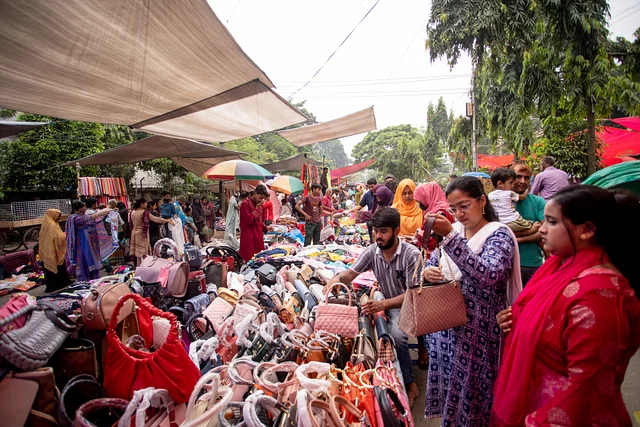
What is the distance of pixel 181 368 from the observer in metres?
1.42

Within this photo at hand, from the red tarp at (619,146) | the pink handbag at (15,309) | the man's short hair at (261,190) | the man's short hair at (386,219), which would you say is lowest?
the pink handbag at (15,309)

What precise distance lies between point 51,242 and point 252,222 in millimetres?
3701

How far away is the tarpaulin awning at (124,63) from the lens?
2.64m

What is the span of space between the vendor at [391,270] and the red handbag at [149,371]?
3.92 feet

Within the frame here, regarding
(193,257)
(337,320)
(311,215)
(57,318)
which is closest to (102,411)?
(57,318)

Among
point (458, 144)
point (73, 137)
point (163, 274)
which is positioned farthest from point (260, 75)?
point (458, 144)

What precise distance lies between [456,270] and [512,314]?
1.14ft

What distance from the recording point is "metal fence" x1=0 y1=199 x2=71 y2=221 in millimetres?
10469

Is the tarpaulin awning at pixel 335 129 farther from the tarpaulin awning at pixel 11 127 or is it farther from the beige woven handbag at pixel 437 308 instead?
the beige woven handbag at pixel 437 308

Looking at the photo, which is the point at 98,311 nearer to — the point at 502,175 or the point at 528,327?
the point at 528,327

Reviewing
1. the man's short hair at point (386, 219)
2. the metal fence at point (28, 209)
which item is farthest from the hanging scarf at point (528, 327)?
the metal fence at point (28, 209)

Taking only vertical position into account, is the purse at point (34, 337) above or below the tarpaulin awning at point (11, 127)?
below

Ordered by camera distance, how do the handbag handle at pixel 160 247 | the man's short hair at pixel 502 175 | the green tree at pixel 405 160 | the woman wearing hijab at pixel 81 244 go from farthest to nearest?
the green tree at pixel 405 160, the woman wearing hijab at pixel 81 244, the man's short hair at pixel 502 175, the handbag handle at pixel 160 247

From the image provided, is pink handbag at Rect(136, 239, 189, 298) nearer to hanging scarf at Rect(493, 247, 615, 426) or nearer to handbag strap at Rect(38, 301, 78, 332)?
handbag strap at Rect(38, 301, 78, 332)
